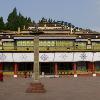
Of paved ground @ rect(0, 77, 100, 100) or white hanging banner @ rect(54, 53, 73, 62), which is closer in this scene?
paved ground @ rect(0, 77, 100, 100)

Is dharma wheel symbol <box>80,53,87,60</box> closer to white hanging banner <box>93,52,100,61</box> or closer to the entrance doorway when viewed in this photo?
white hanging banner <box>93,52,100,61</box>

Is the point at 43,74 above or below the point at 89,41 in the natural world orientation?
below

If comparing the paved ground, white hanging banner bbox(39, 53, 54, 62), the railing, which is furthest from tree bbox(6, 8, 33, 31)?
the paved ground

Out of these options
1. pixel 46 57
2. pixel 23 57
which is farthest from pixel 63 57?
pixel 23 57

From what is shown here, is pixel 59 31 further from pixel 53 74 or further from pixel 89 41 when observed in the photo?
pixel 53 74

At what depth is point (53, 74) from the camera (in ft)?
228

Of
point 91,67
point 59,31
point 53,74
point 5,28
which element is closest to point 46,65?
point 53,74

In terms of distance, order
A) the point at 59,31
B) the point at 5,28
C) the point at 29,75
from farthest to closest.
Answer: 1. the point at 5,28
2. the point at 59,31
3. the point at 29,75

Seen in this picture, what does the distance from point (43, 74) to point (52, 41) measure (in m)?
6.21

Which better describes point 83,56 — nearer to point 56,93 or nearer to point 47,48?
point 47,48

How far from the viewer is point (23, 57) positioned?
68.1 meters

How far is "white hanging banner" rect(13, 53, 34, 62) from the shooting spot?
2670 inches

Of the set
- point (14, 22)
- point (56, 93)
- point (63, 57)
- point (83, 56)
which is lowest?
point (56, 93)

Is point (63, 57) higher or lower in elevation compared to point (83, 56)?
lower
